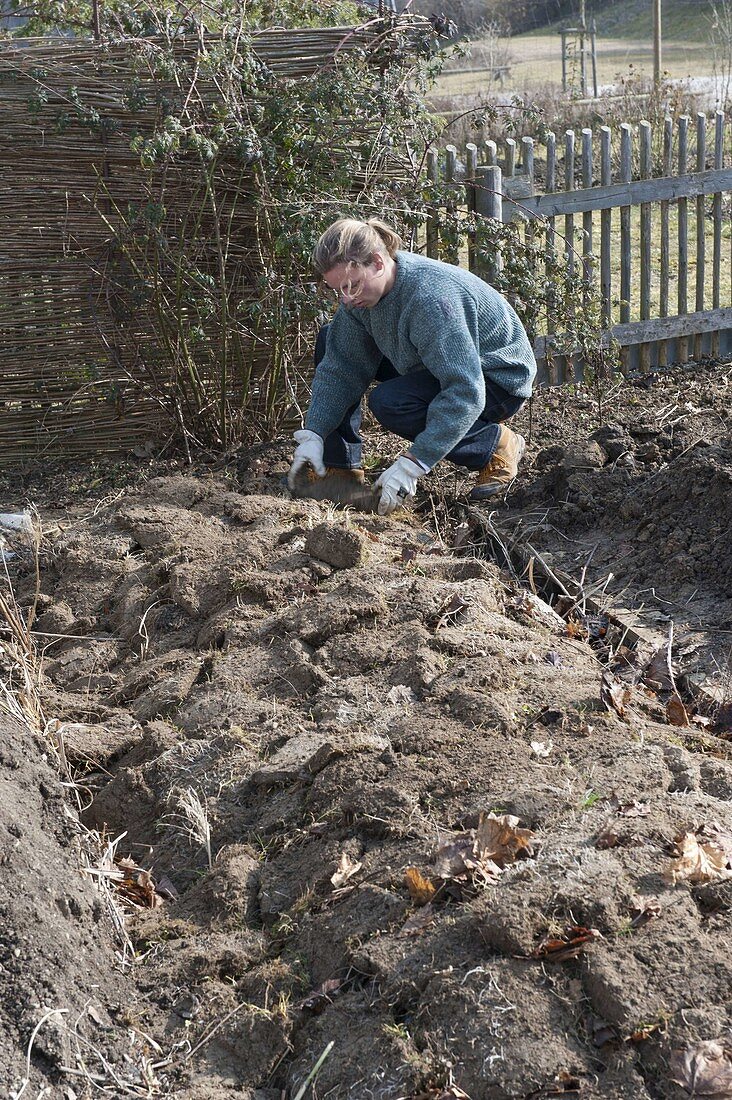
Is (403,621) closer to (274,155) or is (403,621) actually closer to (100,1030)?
(100,1030)

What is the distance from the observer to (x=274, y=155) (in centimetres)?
481

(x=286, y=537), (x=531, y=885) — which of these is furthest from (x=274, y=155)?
(x=531, y=885)

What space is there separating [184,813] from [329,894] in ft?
1.92

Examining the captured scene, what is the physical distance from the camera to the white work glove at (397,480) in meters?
4.12

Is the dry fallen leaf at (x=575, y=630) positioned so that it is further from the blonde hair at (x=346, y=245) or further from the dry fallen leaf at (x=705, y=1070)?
A: the dry fallen leaf at (x=705, y=1070)

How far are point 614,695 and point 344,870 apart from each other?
95 cm

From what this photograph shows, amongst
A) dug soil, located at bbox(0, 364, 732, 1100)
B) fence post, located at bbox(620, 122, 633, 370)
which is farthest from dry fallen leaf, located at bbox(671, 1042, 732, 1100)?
fence post, located at bbox(620, 122, 633, 370)

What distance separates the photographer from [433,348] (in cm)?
411

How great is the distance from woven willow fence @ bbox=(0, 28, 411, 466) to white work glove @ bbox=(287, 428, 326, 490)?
0.88 metres

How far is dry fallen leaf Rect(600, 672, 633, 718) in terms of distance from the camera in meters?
2.84

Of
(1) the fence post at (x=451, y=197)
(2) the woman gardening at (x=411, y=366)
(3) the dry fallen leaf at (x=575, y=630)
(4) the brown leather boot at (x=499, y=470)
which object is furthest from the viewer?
(1) the fence post at (x=451, y=197)

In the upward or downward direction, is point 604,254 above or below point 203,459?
above

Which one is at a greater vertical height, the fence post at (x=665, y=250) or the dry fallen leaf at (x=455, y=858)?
the fence post at (x=665, y=250)

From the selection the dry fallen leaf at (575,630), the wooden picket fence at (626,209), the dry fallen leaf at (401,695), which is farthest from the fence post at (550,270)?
the dry fallen leaf at (401,695)
